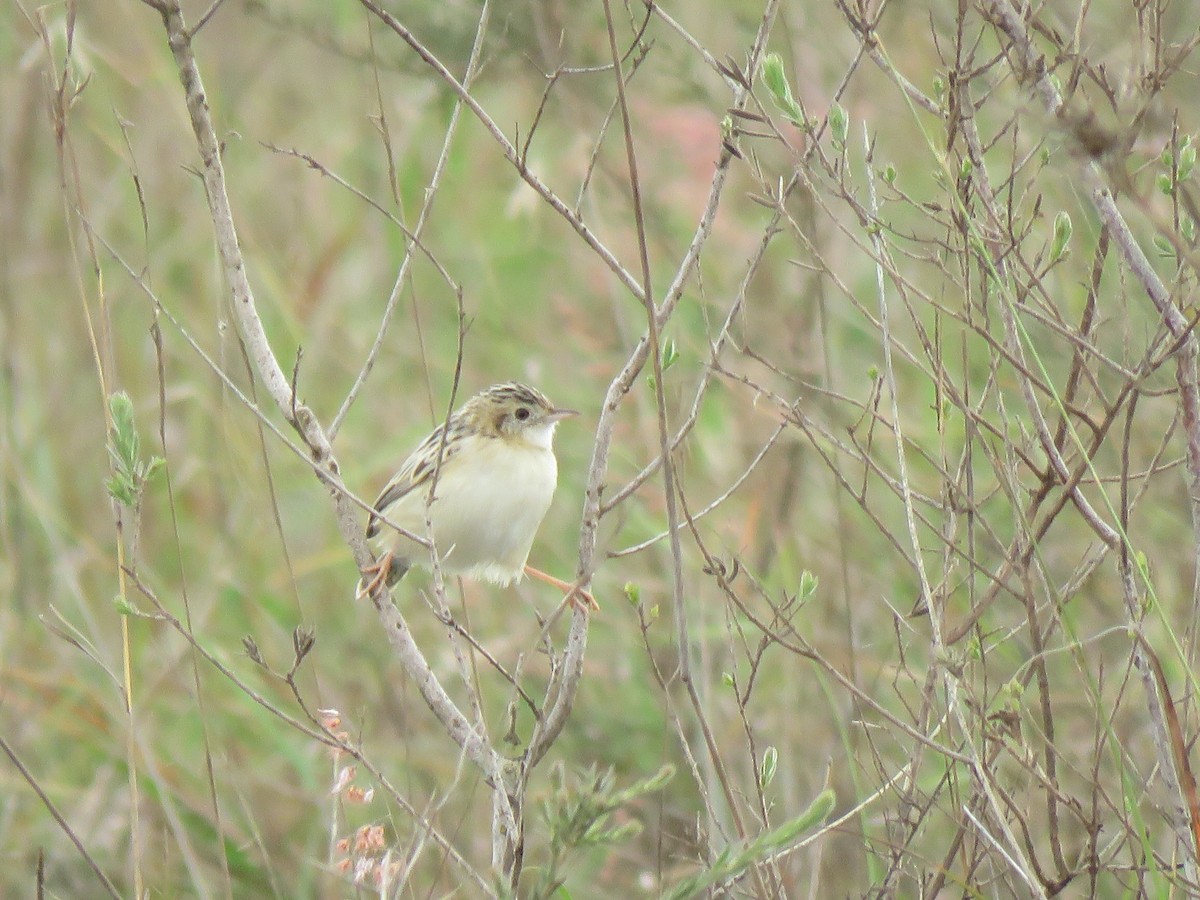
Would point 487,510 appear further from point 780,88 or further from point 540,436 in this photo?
point 780,88

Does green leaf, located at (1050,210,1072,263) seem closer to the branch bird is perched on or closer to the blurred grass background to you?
the blurred grass background

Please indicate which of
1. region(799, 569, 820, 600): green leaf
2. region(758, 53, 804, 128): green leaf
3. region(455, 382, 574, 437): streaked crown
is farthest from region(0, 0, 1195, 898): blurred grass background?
region(758, 53, 804, 128): green leaf

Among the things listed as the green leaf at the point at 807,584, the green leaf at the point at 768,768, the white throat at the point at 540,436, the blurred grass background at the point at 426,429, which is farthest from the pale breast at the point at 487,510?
the green leaf at the point at 768,768

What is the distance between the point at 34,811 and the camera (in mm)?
5191

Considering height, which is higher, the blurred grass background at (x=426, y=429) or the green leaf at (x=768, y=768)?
the blurred grass background at (x=426, y=429)

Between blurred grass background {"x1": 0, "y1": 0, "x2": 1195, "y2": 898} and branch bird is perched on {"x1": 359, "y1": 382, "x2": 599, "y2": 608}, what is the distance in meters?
0.30

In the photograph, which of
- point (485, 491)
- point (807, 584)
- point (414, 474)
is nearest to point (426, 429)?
point (414, 474)

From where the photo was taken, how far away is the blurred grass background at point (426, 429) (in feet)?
16.1

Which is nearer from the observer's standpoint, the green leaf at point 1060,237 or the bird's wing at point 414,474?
the green leaf at point 1060,237

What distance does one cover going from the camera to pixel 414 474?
4824 mm

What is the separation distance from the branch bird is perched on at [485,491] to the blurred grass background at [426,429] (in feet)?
0.97

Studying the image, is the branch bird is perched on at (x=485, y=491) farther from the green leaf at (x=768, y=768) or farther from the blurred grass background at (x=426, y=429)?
the green leaf at (x=768, y=768)

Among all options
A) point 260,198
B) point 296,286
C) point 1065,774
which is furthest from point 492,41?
point 1065,774

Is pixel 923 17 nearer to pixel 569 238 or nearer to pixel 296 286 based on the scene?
pixel 569 238
